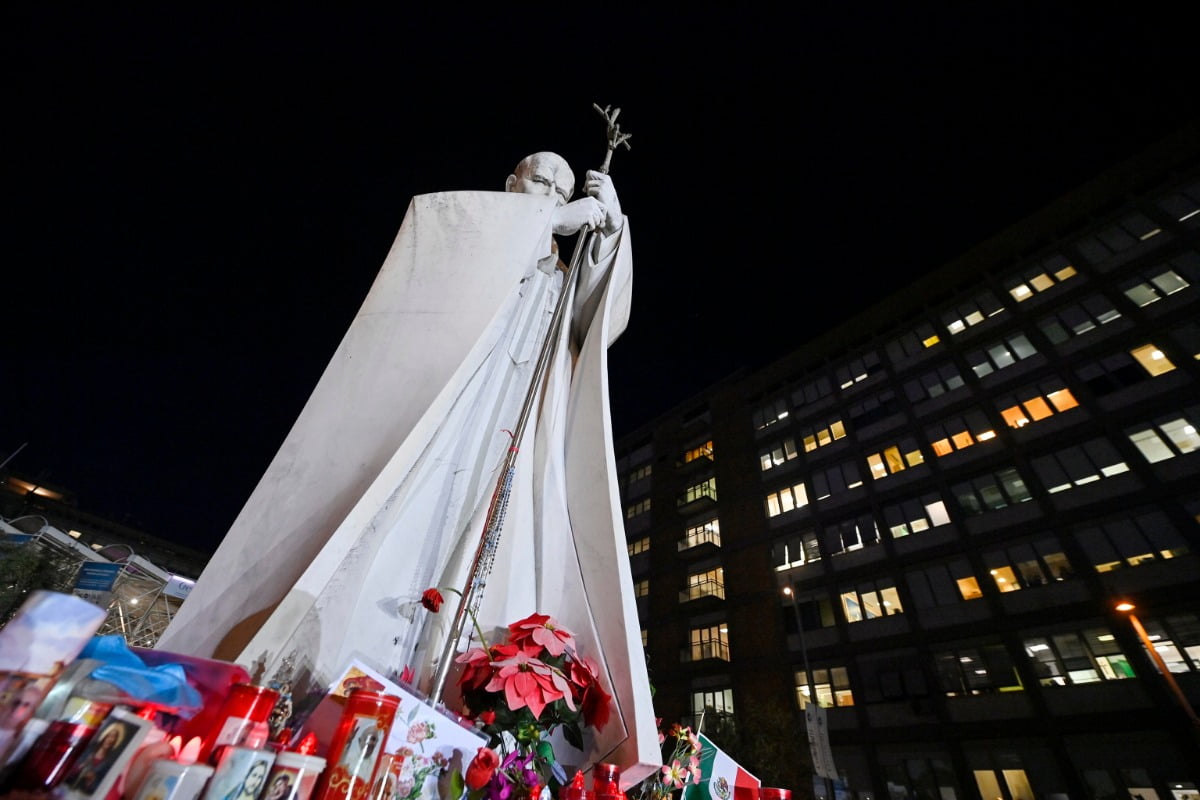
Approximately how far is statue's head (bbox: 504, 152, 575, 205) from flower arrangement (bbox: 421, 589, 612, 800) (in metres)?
3.56

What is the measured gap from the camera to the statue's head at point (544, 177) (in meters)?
4.55

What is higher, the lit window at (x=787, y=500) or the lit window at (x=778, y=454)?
the lit window at (x=778, y=454)

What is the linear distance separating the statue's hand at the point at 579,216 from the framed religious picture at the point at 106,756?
12.5 ft

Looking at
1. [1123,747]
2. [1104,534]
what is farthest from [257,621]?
[1104,534]

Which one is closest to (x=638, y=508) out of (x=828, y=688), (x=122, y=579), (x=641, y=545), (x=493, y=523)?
(x=641, y=545)

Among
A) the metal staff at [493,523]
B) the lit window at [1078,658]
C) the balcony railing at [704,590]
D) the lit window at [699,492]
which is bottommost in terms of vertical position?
the metal staff at [493,523]

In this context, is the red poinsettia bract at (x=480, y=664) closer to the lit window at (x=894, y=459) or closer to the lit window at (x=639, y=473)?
the lit window at (x=894, y=459)

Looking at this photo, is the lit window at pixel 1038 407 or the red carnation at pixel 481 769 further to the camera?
the lit window at pixel 1038 407

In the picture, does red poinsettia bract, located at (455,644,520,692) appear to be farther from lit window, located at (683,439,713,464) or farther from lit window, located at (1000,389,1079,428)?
lit window, located at (683,439,713,464)

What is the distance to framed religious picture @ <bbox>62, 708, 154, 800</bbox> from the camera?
86cm

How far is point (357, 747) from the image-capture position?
4.12 feet

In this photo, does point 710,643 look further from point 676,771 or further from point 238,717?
point 238,717

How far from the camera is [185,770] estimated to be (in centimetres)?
92

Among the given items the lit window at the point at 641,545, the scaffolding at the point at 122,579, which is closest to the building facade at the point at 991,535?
the lit window at the point at 641,545
